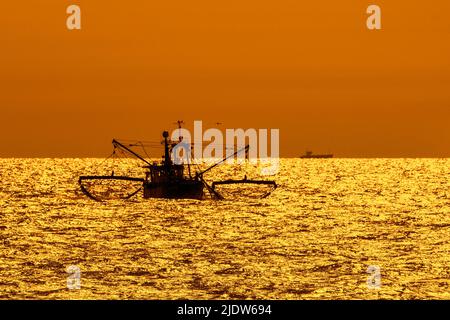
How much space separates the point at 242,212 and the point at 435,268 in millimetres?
58998

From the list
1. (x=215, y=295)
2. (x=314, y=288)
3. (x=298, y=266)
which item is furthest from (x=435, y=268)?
(x=215, y=295)

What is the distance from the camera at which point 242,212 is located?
4360 inches

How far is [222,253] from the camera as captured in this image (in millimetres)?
62031

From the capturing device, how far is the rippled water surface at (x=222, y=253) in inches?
1731

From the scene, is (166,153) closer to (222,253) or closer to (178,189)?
(178,189)
